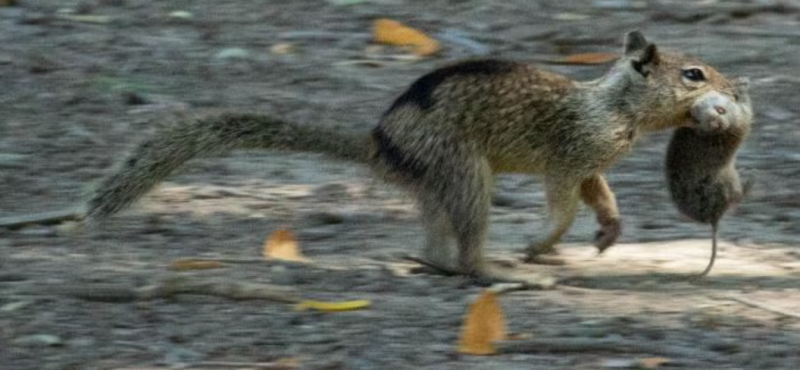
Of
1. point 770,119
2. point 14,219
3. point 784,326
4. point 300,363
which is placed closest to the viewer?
point 300,363

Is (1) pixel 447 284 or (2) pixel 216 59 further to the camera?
(2) pixel 216 59

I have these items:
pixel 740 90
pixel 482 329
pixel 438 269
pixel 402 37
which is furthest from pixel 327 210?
pixel 402 37

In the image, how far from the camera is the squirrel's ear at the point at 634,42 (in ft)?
22.4

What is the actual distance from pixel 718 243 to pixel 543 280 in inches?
39.1

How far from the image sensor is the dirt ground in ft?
18.3

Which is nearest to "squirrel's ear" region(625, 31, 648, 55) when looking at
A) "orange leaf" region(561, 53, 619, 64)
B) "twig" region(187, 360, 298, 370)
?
"twig" region(187, 360, 298, 370)

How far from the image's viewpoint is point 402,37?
985 centimetres

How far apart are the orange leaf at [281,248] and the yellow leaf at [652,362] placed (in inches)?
67.7

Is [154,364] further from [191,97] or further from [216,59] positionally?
[216,59]

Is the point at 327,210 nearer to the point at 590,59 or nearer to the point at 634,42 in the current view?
the point at 634,42

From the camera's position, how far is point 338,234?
717 centimetres

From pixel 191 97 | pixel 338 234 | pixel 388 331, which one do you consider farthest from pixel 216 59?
pixel 388 331

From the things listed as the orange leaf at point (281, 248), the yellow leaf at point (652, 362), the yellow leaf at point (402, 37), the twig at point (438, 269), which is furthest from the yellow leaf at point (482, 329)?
the yellow leaf at point (402, 37)

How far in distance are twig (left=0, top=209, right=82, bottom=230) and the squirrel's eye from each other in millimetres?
2425
